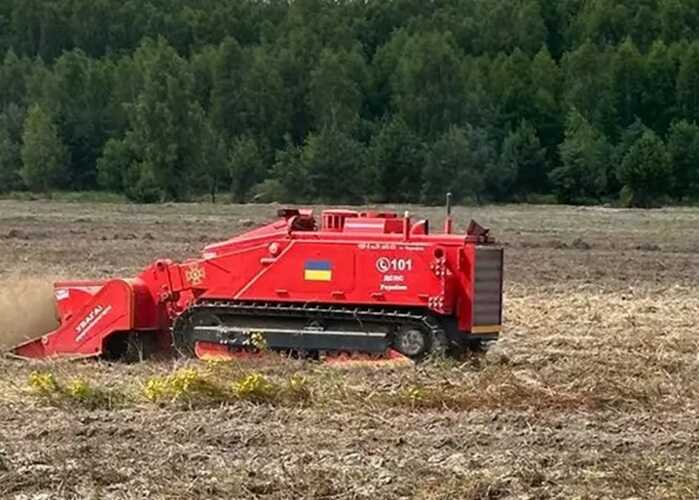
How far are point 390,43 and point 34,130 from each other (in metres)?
29.6

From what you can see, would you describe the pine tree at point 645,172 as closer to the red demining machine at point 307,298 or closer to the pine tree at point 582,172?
the pine tree at point 582,172

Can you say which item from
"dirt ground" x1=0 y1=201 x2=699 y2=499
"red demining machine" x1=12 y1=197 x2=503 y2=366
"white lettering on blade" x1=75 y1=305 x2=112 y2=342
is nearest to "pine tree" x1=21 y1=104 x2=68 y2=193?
"dirt ground" x1=0 y1=201 x2=699 y2=499

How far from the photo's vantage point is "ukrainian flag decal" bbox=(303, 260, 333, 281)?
1405 cm

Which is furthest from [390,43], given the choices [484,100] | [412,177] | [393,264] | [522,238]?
[393,264]

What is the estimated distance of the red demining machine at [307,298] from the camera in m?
13.8

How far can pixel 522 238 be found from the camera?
35.3 meters

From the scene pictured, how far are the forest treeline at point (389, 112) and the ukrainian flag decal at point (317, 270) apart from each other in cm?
5873

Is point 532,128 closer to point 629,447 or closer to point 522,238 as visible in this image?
point 522,238

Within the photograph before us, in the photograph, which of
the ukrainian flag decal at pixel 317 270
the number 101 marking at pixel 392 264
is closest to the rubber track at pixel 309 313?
the ukrainian flag decal at pixel 317 270

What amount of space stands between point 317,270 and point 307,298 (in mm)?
301

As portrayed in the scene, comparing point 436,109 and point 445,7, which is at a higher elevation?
point 445,7

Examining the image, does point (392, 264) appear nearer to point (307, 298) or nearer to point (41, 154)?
point (307, 298)

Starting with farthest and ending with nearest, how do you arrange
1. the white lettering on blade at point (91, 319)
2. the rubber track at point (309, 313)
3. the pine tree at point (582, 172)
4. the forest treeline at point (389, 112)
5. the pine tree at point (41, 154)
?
the pine tree at point (41, 154)
the pine tree at point (582, 172)
the forest treeline at point (389, 112)
the white lettering on blade at point (91, 319)
the rubber track at point (309, 313)

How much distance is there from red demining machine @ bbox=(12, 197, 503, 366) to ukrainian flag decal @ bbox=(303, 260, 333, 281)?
1 centimetres
